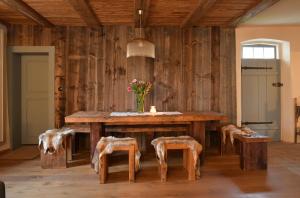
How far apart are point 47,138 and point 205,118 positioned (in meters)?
2.21

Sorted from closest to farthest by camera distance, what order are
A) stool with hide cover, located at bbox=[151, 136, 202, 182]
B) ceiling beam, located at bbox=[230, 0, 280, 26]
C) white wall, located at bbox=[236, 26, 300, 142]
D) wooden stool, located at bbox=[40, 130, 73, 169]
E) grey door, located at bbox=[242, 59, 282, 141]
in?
stool with hide cover, located at bbox=[151, 136, 202, 182], wooden stool, located at bbox=[40, 130, 73, 169], ceiling beam, located at bbox=[230, 0, 280, 26], white wall, located at bbox=[236, 26, 300, 142], grey door, located at bbox=[242, 59, 282, 141]

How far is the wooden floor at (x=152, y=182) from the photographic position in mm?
2711

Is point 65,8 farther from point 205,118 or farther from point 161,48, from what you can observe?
point 205,118

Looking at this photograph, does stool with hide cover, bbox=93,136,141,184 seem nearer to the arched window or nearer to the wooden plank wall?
the wooden plank wall

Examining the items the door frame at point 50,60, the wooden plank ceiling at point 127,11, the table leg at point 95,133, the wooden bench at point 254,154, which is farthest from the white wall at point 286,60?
the door frame at point 50,60

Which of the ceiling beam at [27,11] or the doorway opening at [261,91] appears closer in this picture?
the ceiling beam at [27,11]

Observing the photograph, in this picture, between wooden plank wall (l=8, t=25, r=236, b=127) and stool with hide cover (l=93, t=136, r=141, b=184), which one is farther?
wooden plank wall (l=8, t=25, r=236, b=127)

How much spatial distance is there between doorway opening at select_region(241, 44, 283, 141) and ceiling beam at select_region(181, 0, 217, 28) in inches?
64.9

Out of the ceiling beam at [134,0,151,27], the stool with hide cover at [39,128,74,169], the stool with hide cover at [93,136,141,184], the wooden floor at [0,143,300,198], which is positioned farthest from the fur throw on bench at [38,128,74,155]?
the ceiling beam at [134,0,151,27]

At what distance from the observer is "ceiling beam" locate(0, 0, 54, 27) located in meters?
3.70

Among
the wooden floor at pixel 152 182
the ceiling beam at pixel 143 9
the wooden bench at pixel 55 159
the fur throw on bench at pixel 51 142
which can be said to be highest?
the ceiling beam at pixel 143 9

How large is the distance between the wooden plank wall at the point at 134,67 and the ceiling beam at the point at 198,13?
0.34 meters

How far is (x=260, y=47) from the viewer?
5.73 m

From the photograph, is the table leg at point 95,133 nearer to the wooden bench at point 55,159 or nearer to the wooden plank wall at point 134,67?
the wooden bench at point 55,159
